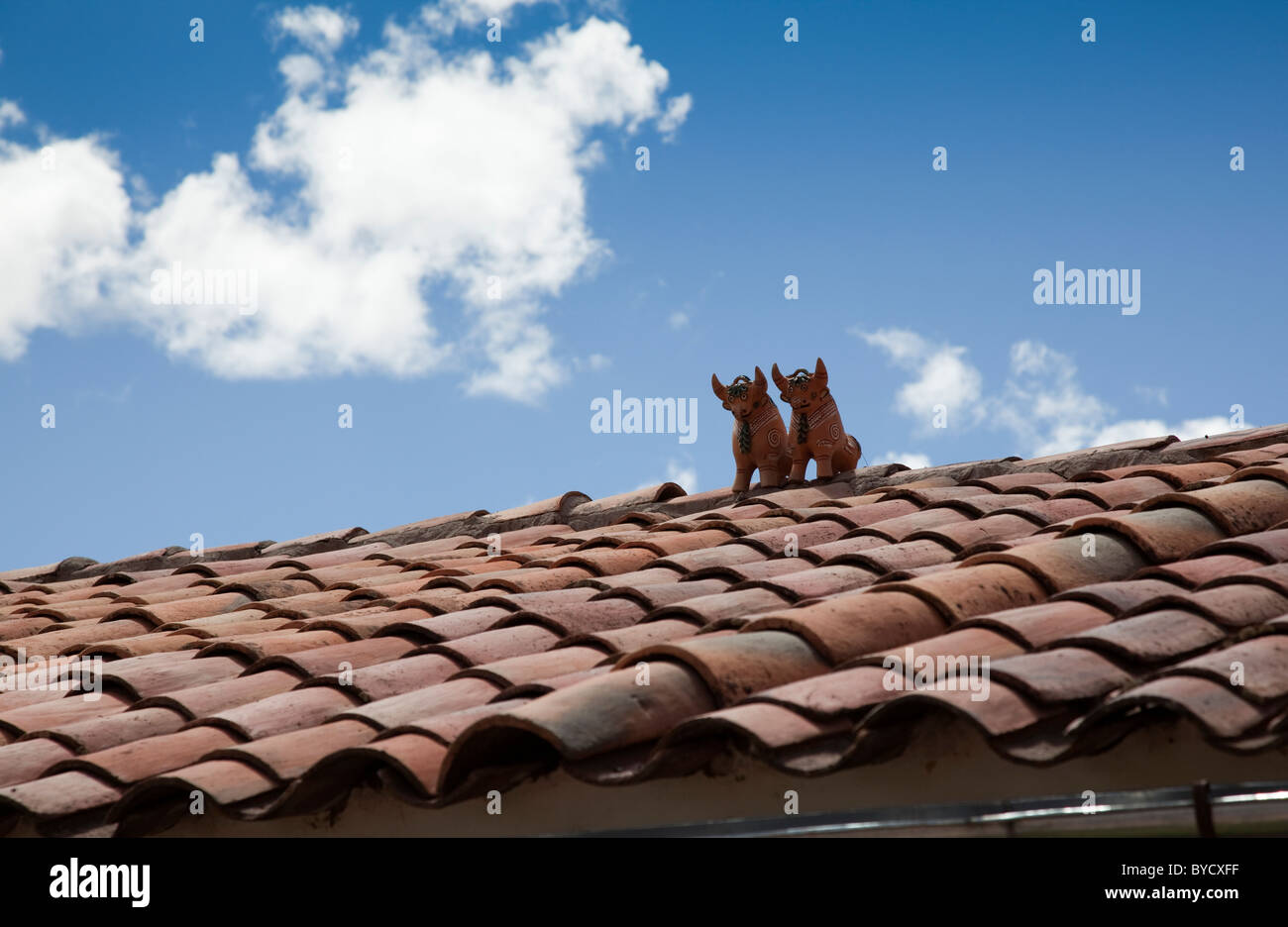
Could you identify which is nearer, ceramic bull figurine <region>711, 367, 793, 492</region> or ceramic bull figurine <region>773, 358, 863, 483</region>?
ceramic bull figurine <region>773, 358, 863, 483</region>

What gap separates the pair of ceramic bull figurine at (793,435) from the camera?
7.35m

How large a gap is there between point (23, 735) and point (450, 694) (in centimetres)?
145

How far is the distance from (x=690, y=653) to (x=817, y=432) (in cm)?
430

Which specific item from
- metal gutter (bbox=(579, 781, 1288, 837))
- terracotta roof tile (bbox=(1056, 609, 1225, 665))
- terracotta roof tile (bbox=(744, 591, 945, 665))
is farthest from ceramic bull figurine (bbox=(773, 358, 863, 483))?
metal gutter (bbox=(579, 781, 1288, 837))

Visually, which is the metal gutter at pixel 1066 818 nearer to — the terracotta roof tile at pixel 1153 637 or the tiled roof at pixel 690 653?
the tiled roof at pixel 690 653

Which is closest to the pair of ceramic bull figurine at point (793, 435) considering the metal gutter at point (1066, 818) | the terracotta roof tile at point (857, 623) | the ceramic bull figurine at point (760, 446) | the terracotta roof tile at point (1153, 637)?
the ceramic bull figurine at point (760, 446)

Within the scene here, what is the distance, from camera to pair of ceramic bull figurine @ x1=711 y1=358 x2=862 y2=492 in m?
7.35

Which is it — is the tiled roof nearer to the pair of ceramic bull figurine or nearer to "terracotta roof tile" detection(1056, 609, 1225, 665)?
"terracotta roof tile" detection(1056, 609, 1225, 665)

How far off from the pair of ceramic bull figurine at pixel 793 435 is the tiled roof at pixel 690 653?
1.22m

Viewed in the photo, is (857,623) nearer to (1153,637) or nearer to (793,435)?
(1153,637)

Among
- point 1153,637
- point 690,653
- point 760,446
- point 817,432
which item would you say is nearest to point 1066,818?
point 1153,637

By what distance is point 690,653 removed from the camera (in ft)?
10.3

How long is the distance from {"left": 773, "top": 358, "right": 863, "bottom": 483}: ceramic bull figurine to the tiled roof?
120 cm

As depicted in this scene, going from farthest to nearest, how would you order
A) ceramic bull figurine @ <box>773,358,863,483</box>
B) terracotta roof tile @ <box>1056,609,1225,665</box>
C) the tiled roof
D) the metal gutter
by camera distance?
ceramic bull figurine @ <box>773,358,863,483</box>
terracotta roof tile @ <box>1056,609,1225,665</box>
the tiled roof
the metal gutter
